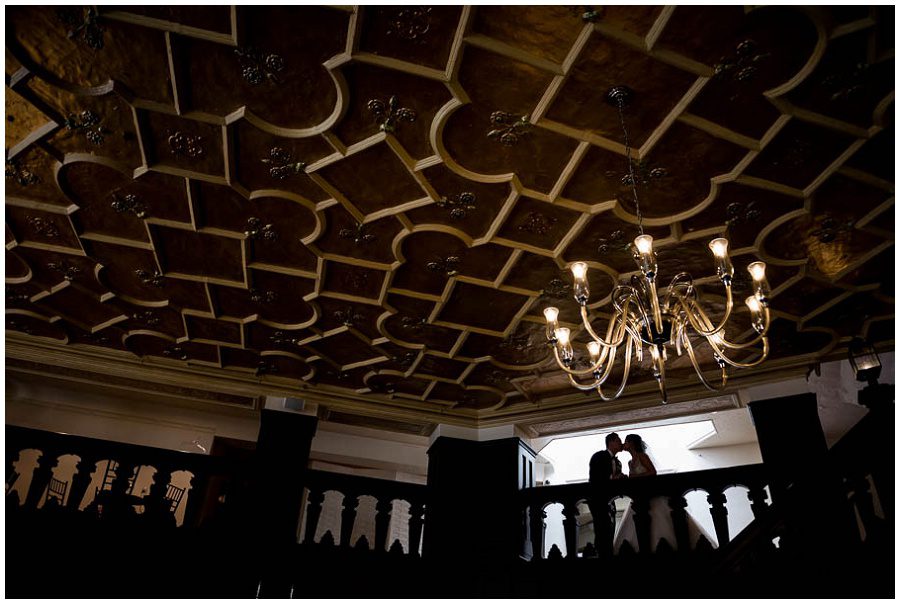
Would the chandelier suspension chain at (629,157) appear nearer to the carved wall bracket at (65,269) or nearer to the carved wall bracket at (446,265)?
the carved wall bracket at (446,265)

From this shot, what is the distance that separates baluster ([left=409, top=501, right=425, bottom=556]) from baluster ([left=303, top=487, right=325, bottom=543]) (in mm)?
1057

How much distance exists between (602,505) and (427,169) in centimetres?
388

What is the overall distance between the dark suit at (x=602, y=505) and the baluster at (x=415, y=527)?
1.95 m

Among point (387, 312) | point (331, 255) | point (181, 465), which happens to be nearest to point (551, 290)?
point (387, 312)

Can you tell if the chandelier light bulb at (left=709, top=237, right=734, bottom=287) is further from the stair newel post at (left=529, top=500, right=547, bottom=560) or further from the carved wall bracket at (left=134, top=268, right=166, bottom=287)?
the carved wall bracket at (left=134, top=268, right=166, bottom=287)

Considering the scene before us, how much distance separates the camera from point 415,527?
22.6 ft

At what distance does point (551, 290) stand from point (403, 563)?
3.36m

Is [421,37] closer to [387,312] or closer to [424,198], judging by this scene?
[424,198]

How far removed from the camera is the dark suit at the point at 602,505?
597cm

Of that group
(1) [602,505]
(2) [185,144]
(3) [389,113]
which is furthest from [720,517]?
(2) [185,144]

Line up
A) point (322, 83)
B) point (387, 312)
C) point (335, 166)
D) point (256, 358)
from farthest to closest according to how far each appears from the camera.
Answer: point (256, 358) → point (387, 312) → point (335, 166) → point (322, 83)

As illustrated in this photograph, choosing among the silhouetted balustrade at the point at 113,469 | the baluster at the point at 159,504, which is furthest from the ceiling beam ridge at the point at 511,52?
the baluster at the point at 159,504

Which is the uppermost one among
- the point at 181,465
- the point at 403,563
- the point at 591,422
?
the point at 591,422

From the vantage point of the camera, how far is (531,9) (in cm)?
358
